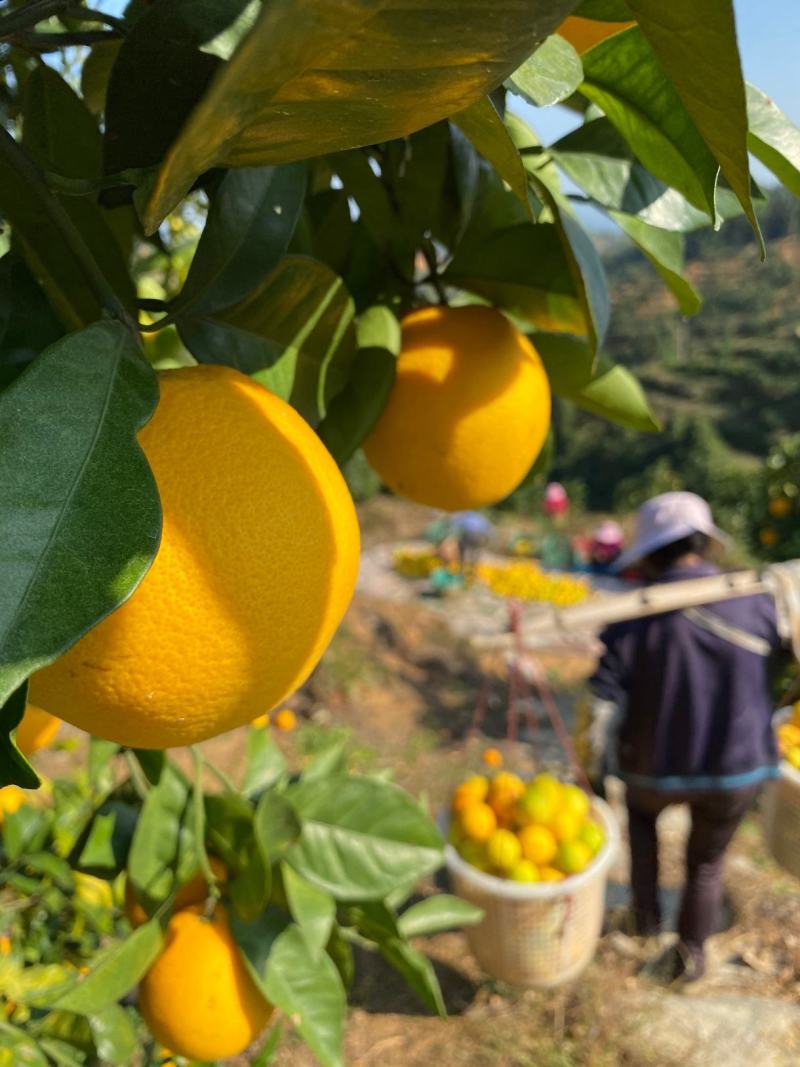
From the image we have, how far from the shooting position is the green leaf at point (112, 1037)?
64cm

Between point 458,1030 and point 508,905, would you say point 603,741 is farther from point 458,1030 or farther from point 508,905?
point 458,1030

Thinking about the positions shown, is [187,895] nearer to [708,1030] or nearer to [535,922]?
[535,922]

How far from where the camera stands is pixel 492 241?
0.47 m

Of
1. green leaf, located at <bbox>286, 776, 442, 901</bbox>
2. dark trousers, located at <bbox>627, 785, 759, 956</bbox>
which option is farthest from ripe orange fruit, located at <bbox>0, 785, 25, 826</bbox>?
dark trousers, located at <bbox>627, 785, 759, 956</bbox>

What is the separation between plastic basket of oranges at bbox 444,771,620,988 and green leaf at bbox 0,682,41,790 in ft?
6.36

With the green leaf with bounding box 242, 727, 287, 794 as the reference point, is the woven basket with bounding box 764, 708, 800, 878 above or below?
below

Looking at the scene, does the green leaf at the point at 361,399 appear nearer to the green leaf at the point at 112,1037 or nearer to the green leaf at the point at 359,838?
the green leaf at the point at 359,838

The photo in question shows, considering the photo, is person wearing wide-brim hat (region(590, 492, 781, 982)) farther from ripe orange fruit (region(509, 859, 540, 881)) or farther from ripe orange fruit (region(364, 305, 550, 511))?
ripe orange fruit (region(364, 305, 550, 511))

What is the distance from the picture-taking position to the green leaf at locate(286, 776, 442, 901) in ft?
2.10

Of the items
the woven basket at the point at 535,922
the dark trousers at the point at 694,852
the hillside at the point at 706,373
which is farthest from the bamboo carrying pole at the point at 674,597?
the hillside at the point at 706,373

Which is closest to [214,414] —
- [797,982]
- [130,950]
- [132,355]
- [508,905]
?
[132,355]

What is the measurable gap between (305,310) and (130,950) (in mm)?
399

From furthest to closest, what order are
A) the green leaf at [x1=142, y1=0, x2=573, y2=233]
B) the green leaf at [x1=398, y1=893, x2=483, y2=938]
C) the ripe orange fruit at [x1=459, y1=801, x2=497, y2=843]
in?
the ripe orange fruit at [x1=459, y1=801, x2=497, y2=843], the green leaf at [x1=398, y1=893, x2=483, y2=938], the green leaf at [x1=142, y1=0, x2=573, y2=233]

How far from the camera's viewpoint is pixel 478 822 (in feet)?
7.04
